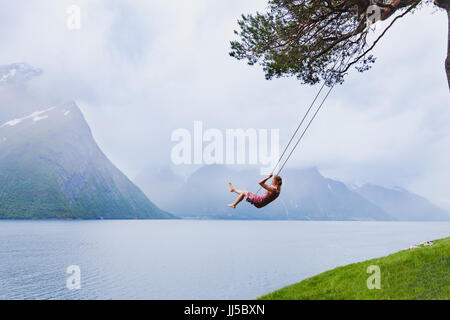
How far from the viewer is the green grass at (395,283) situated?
26.4 ft

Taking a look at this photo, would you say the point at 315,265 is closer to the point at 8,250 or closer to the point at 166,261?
the point at 166,261

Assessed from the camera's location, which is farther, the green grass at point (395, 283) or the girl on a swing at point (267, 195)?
the girl on a swing at point (267, 195)

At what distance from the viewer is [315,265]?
1688 inches

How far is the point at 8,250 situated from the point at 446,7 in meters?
60.9

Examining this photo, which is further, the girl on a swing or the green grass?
the girl on a swing

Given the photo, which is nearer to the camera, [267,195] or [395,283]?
[267,195]

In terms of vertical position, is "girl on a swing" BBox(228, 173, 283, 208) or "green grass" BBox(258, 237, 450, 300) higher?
"girl on a swing" BBox(228, 173, 283, 208)

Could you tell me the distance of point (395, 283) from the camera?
8.84 meters

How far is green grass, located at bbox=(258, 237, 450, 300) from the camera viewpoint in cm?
804

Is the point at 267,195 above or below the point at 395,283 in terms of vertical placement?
above

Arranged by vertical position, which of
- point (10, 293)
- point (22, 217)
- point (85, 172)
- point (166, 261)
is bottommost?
point (10, 293)

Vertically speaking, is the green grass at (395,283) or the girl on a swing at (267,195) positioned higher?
the girl on a swing at (267,195)
